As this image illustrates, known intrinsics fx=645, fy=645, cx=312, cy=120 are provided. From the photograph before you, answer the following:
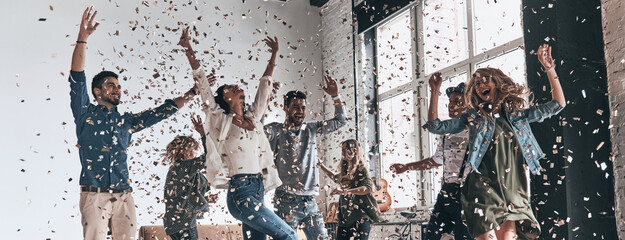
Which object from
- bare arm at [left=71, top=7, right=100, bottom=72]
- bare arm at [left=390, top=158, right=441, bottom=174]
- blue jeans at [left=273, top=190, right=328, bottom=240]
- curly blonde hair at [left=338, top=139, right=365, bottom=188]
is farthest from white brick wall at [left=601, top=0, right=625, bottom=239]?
bare arm at [left=71, top=7, right=100, bottom=72]

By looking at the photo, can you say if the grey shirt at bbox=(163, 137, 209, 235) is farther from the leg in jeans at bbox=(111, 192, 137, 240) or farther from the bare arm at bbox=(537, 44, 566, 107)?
the bare arm at bbox=(537, 44, 566, 107)

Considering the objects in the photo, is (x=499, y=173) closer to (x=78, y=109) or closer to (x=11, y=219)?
(x=78, y=109)

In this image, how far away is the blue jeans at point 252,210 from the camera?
11.1 ft

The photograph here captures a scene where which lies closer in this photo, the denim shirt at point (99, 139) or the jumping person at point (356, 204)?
the denim shirt at point (99, 139)

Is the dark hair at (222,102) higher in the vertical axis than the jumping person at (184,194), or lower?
higher

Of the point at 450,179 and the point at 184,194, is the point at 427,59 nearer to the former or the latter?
the point at 184,194

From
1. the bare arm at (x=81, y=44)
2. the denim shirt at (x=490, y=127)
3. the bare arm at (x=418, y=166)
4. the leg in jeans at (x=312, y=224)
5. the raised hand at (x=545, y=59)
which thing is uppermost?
the bare arm at (x=81, y=44)

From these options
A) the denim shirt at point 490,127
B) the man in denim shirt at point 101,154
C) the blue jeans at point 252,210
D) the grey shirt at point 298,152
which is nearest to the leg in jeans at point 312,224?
the grey shirt at point 298,152

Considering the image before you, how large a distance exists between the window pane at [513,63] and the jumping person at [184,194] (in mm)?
2620

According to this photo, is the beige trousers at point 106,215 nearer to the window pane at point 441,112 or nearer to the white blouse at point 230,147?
the white blouse at point 230,147

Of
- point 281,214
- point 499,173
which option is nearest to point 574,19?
point 499,173

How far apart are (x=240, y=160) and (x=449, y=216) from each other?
3.93ft

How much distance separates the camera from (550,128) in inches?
156

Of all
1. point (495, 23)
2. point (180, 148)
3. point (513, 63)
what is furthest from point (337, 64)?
point (180, 148)
